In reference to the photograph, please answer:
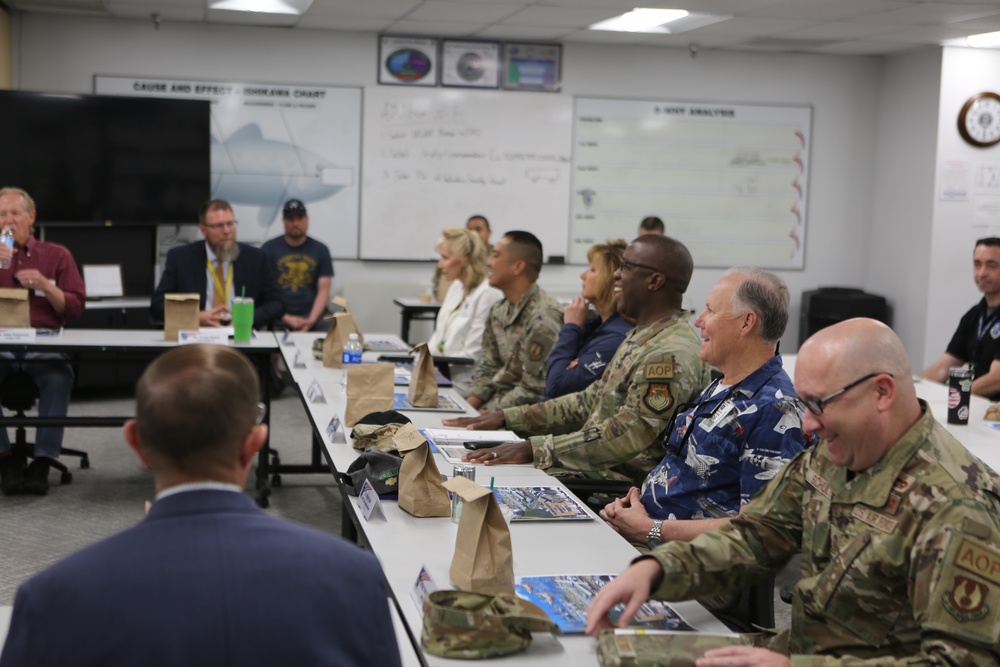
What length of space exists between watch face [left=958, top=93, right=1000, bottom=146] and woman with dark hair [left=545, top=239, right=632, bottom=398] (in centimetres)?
516

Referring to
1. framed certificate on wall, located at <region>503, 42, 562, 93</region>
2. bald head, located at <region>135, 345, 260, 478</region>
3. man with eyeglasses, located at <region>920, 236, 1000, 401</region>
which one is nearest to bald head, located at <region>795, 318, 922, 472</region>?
bald head, located at <region>135, 345, 260, 478</region>

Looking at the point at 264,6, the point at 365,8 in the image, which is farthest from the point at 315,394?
the point at 264,6

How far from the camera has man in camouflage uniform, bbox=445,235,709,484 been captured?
9.71 ft

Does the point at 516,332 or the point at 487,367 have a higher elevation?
the point at 516,332

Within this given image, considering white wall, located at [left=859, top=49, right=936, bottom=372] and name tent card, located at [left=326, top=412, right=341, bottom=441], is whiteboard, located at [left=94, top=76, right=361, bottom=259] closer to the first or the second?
white wall, located at [left=859, top=49, right=936, bottom=372]

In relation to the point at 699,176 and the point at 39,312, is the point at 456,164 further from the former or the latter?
the point at 39,312

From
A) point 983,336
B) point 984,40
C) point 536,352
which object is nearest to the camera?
point 536,352

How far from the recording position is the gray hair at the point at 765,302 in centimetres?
258

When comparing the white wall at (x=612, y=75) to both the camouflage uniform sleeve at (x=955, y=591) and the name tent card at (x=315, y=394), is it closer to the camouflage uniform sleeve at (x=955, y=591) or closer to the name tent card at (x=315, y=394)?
the name tent card at (x=315, y=394)

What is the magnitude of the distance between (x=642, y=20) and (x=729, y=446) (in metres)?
5.39

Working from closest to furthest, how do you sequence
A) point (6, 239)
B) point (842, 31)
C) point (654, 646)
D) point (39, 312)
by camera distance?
1. point (654, 646)
2. point (6, 239)
3. point (39, 312)
4. point (842, 31)

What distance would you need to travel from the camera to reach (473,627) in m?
1.63

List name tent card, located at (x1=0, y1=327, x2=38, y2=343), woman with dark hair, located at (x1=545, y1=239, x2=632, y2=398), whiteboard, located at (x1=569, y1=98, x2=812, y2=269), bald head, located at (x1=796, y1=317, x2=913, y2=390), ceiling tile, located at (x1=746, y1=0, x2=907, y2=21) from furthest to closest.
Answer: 1. whiteboard, located at (x1=569, y1=98, x2=812, y2=269)
2. ceiling tile, located at (x1=746, y1=0, x2=907, y2=21)
3. name tent card, located at (x1=0, y1=327, x2=38, y2=343)
4. woman with dark hair, located at (x1=545, y1=239, x2=632, y2=398)
5. bald head, located at (x1=796, y1=317, x2=913, y2=390)

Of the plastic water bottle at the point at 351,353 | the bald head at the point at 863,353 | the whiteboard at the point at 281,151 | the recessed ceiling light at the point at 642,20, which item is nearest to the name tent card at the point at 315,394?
the plastic water bottle at the point at 351,353
